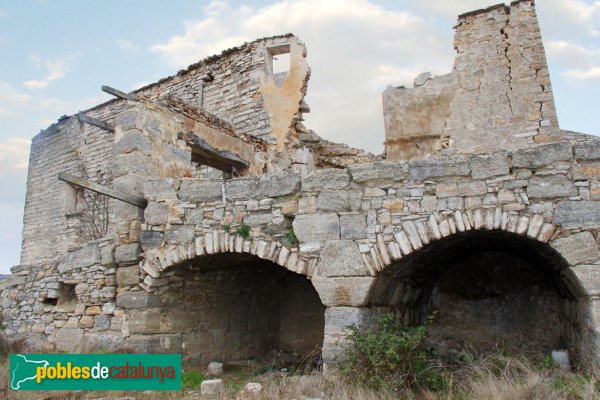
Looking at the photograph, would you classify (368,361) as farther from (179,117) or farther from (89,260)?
(179,117)

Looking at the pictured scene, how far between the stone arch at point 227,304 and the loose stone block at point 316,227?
0.26 metres

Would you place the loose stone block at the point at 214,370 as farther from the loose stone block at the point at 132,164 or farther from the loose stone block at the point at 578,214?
the loose stone block at the point at 578,214

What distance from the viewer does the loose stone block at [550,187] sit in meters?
4.64

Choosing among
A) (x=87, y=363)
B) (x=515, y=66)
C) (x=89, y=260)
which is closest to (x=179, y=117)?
(x=89, y=260)

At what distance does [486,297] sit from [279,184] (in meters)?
3.56

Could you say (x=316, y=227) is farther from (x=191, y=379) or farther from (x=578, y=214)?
(x=578, y=214)

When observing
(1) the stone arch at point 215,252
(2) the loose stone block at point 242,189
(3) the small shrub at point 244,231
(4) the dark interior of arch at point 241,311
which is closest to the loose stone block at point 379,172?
(1) the stone arch at point 215,252

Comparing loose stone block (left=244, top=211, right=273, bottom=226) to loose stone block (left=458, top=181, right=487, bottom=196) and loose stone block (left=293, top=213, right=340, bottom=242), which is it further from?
loose stone block (left=458, top=181, right=487, bottom=196)

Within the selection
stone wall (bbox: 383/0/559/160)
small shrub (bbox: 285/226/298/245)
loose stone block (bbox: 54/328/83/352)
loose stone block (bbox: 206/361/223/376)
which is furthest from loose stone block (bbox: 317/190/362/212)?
→ stone wall (bbox: 383/0/559/160)

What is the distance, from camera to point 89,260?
677cm

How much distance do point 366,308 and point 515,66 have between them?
5.59m

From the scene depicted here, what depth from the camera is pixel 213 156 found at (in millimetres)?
8594

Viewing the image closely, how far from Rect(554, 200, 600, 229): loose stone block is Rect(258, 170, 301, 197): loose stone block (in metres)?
2.61

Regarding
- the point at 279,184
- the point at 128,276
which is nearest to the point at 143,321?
the point at 128,276
